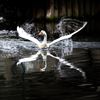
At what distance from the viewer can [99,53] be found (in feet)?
73.0

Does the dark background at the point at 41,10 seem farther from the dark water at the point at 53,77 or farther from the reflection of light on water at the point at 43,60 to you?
the dark water at the point at 53,77

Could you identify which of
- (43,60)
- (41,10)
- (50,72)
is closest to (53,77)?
(50,72)

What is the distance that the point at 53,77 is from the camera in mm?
16797

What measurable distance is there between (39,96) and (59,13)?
23.6 m

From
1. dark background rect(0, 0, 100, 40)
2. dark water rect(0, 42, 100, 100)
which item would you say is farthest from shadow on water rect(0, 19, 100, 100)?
dark background rect(0, 0, 100, 40)

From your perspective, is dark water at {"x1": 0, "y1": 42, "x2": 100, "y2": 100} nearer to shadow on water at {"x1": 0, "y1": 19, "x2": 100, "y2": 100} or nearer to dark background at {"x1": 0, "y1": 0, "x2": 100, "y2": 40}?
shadow on water at {"x1": 0, "y1": 19, "x2": 100, "y2": 100}

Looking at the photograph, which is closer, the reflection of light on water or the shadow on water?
the shadow on water

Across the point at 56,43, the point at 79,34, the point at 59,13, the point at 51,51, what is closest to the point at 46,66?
the point at 51,51

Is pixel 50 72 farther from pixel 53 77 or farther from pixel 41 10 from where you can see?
pixel 41 10

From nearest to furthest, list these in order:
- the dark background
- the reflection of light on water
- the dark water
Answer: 1. the dark water
2. the reflection of light on water
3. the dark background

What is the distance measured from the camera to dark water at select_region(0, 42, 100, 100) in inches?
565

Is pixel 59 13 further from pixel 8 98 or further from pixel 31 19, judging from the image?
pixel 8 98

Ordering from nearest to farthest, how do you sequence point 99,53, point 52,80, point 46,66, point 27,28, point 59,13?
point 52,80, point 46,66, point 99,53, point 27,28, point 59,13

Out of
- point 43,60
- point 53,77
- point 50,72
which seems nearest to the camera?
point 53,77
